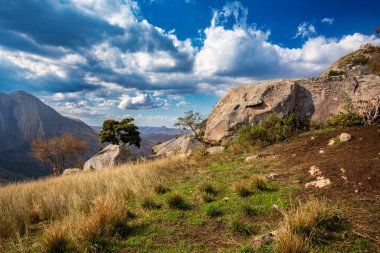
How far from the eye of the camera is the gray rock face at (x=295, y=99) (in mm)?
15750

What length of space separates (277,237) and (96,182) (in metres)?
8.83

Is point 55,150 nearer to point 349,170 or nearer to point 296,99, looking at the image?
point 296,99

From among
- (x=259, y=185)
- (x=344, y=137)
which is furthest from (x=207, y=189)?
(x=344, y=137)

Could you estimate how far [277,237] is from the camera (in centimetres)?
390

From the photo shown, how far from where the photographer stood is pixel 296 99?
55.2 ft

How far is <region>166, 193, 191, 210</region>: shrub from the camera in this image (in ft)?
22.3

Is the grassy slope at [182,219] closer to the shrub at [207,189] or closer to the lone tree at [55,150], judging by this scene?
the shrub at [207,189]

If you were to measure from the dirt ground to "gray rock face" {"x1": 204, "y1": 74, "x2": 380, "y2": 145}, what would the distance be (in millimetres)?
5937

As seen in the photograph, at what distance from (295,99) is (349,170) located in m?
10.9

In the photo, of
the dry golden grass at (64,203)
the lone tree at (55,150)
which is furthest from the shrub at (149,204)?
the lone tree at (55,150)

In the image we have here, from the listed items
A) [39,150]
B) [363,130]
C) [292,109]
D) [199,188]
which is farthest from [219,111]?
[39,150]

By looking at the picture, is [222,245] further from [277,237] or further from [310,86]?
[310,86]

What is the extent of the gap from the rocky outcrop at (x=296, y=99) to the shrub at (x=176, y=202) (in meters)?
10.6

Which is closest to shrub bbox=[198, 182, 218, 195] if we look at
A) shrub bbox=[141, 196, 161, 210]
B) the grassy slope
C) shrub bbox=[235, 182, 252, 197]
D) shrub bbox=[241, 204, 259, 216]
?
the grassy slope
